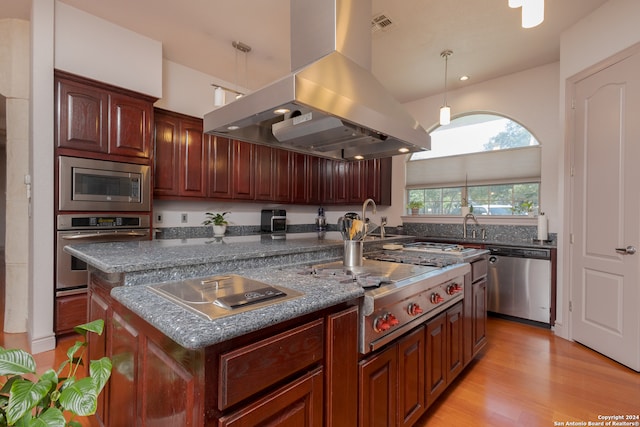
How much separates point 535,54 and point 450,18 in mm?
1311

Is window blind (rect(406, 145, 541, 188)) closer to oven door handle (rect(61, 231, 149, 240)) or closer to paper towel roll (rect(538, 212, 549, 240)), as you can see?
paper towel roll (rect(538, 212, 549, 240))

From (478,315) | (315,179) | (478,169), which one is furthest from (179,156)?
(478,169)

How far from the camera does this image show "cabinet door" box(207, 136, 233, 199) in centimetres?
366

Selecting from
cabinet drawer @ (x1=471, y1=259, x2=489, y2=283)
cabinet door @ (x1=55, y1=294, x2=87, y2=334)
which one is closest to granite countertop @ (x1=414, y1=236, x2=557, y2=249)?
cabinet drawer @ (x1=471, y1=259, x2=489, y2=283)

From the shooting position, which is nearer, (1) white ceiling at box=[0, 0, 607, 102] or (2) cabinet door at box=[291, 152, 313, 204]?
(1) white ceiling at box=[0, 0, 607, 102]

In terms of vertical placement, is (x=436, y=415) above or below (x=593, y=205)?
below

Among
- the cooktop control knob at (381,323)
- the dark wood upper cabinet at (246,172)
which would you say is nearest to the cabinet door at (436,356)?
the cooktop control knob at (381,323)

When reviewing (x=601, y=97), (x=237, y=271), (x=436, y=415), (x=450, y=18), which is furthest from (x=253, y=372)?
(x=601, y=97)

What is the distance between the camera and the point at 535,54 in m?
3.18

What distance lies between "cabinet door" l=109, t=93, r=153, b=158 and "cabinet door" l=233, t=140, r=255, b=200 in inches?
43.7

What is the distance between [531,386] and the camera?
2074 mm

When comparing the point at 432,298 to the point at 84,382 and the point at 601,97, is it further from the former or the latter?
the point at 601,97

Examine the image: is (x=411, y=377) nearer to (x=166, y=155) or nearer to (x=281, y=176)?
(x=166, y=155)

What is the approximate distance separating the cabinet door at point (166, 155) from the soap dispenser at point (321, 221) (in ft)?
8.50
